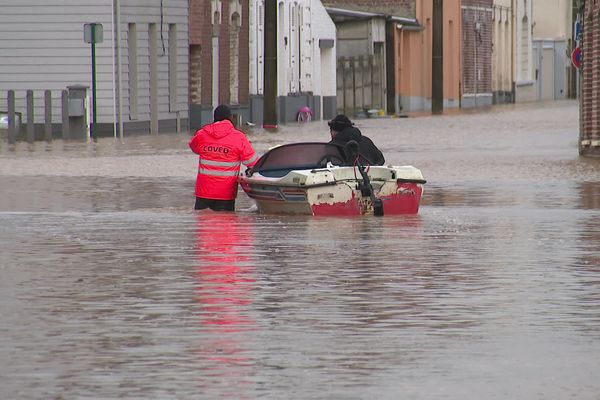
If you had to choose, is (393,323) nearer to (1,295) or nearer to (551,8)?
(1,295)

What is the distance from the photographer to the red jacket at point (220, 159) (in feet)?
73.2

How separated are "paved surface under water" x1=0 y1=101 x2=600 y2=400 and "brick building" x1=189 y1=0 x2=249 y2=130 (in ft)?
100

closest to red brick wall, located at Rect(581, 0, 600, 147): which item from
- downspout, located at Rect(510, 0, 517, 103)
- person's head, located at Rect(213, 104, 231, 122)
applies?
person's head, located at Rect(213, 104, 231, 122)

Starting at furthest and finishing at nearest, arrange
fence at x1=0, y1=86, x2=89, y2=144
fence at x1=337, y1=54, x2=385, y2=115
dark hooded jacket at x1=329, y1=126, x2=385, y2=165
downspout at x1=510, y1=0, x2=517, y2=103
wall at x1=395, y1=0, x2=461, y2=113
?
downspout at x1=510, y1=0, x2=517, y2=103 < wall at x1=395, y1=0, x2=461, y2=113 < fence at x1=337, y1=54, x2=385, y2=115 < fence at x1=0, y1=86, x2=89, y2=144 < dark hooded jacket at x1=329, y1=126, x2=385, y2=165

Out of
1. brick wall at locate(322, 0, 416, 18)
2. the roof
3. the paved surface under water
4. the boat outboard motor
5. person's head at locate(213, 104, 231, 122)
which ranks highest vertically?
brick wall at locate(322, 0, 416, 18)

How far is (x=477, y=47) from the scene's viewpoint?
310ft

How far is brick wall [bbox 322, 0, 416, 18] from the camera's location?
8181 cm

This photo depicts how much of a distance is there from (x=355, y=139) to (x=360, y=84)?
177 feet

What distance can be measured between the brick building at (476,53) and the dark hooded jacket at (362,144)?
69052mm

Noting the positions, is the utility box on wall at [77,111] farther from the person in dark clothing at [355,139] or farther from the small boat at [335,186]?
the small boat at [335,186]

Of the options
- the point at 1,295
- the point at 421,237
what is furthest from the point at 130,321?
the point at 421,237

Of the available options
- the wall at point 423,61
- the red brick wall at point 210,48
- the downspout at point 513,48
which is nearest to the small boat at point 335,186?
the red brick wall at point 210,48

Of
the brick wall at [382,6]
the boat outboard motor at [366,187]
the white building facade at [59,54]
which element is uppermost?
the brick wall at [382,6]

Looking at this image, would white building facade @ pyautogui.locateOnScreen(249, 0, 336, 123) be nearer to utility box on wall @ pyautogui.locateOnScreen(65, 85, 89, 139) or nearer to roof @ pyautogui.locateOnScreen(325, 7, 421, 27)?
roof @ pyautogui.locateOnScreen(325, 7, 421, 27)
